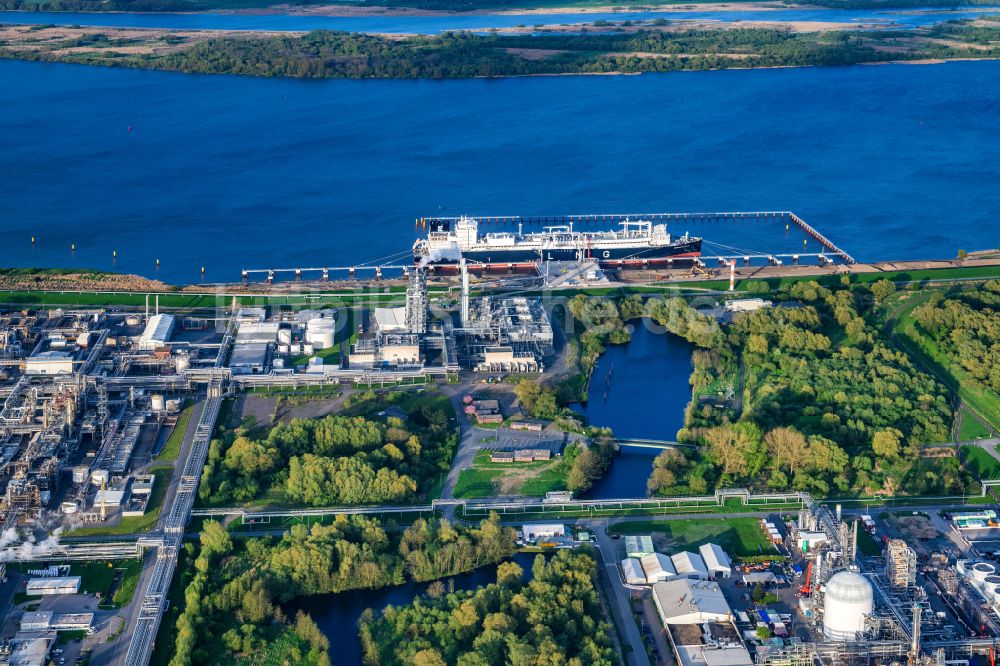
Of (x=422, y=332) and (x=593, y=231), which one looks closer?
Answer: (x=422, y=332)

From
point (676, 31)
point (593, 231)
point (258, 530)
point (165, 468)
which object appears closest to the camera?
point (258, 530)

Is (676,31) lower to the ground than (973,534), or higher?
higher

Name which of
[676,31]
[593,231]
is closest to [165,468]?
[593,231]

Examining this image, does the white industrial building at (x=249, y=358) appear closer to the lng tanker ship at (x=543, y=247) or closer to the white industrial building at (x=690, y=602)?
the lng tanker ship at (x=543, y=247)

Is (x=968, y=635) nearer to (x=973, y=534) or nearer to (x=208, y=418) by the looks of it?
(x=973, y=534)

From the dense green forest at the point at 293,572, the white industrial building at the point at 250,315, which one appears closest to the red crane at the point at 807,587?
the dense green forest at the point at 293,572

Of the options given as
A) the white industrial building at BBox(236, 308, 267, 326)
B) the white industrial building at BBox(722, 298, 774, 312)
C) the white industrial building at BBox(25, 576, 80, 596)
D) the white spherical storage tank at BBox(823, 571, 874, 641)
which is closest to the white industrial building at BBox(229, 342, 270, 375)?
the white industrial building at BBox(236, 308, 267, 326)

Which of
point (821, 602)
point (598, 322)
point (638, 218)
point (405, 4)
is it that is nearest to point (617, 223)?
point (638, 218)
